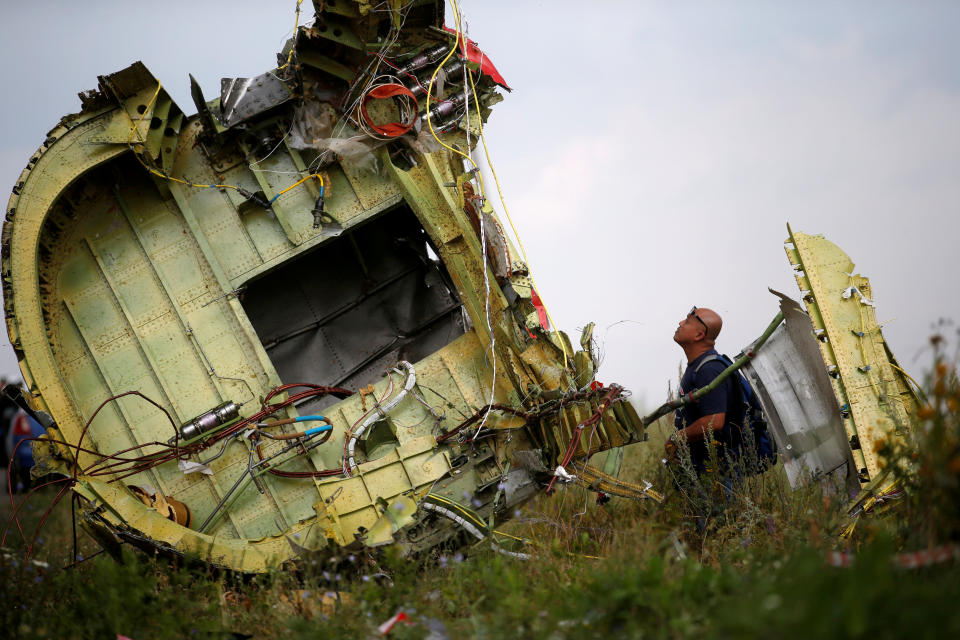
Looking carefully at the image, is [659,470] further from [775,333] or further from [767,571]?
[767,571]

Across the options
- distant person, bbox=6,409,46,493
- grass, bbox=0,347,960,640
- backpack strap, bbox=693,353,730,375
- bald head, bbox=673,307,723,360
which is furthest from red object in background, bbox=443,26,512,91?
distant person, bbox=6,409,46,493

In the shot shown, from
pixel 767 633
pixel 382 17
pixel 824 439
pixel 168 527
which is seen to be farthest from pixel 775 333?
pixel 168 527

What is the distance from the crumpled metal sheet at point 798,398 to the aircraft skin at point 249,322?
1090mm

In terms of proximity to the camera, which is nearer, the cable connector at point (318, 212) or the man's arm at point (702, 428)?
the man's arm at point (702, 428)

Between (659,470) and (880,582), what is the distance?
12.8 feet

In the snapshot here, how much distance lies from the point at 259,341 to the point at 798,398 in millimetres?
4324

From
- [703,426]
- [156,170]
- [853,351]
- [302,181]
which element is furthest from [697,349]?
[156,170]

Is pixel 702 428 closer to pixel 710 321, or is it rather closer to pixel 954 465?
pixel 710 321

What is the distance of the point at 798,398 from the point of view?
16.9 feet

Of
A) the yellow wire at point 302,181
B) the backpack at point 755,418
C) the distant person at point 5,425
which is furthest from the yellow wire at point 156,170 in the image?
the distant person at point 5,425

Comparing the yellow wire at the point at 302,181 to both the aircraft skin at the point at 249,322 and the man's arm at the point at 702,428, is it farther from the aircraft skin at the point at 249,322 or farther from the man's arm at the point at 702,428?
the man's arm at the point at 702,428

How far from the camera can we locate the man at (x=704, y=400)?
202 inches

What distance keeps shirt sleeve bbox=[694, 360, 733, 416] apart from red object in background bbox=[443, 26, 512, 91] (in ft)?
9.94

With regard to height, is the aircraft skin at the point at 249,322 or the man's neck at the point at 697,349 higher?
the aircraft skin at the point at 249,322
